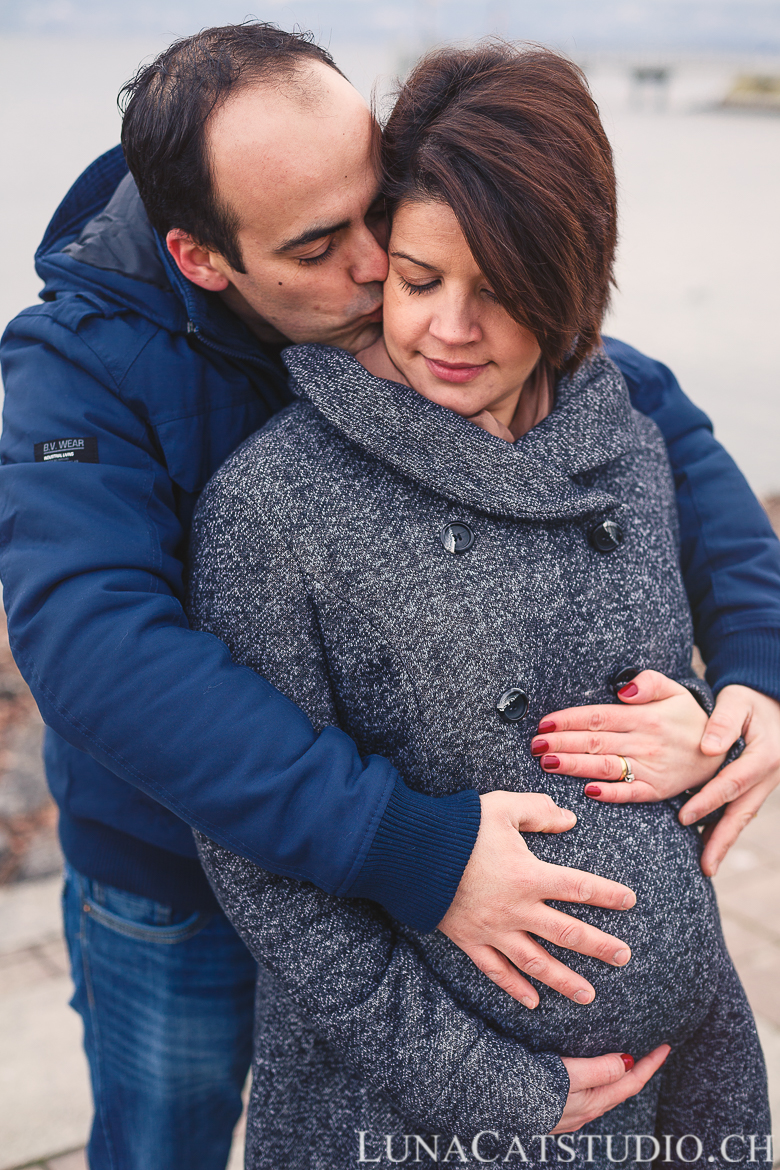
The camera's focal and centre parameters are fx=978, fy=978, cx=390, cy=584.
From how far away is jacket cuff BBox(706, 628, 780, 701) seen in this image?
1.60 m

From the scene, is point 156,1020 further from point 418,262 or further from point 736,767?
point 418,262

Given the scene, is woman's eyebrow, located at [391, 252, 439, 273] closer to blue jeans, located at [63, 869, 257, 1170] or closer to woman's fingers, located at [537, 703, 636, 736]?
woman's fingers, located at [537, 703, 636, 736]

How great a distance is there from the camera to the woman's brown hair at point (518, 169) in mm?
1244

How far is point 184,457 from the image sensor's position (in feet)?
4.65

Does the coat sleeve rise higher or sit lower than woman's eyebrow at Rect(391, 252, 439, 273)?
lower

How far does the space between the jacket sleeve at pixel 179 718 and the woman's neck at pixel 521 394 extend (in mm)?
429

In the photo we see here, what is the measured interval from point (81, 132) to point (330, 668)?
489 inches

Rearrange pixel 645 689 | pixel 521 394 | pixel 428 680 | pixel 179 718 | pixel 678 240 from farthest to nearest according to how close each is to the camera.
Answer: pixel 678 240, pixel 521 394, pixel 645 689, pixel 428 680, pixel 179 718

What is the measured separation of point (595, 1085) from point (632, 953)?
0.19 metres

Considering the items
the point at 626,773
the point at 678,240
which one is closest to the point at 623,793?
the point at 626,773

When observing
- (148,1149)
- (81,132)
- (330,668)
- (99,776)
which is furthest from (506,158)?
(81,132)

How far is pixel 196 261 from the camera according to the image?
148 centimetres

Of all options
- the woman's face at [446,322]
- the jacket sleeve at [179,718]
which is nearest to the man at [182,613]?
the jacket sleeve at [179,718]

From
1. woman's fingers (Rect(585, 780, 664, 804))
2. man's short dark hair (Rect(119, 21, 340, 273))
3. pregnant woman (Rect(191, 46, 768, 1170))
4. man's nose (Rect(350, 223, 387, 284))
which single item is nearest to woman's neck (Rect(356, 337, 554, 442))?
pregnant woman (Rect(191, 46, 768, 1170))
